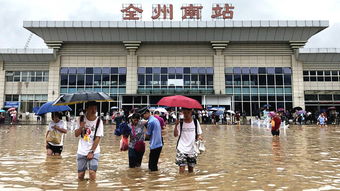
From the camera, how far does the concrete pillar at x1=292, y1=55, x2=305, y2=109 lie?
1474 inches

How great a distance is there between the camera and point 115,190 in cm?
469

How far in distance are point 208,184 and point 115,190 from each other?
1594 mm

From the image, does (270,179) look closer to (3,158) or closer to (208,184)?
(208,184)

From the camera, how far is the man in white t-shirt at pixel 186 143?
588cm

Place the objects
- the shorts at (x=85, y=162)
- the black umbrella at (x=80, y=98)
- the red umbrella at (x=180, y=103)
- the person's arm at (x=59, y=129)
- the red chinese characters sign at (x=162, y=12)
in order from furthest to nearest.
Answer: the red chinese characters sign at (x=162, y=12)
the person's arm at (x=59, y=129)
the red umbrella at (x=180, y=103)
the shorts at (x=85, y=162)
the black umbrella at (x=80, y=98)

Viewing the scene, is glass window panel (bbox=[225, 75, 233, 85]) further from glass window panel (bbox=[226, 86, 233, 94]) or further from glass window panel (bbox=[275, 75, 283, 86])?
glass window panel (bbox=[275, 75, 283, 86])

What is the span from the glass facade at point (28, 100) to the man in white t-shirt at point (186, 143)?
120ft

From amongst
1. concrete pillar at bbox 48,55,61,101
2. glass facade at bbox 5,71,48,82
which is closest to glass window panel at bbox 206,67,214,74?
concrete pillar at bbox 48,55,61,101

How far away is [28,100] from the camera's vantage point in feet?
126

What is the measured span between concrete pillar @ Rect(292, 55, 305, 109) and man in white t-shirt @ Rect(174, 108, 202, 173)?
35.1 m

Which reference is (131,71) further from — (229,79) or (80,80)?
(229,79)

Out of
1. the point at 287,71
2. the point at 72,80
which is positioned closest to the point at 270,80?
the point at 287,71

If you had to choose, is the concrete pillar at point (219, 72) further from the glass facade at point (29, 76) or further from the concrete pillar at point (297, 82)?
the glass facade at point (29, 76)

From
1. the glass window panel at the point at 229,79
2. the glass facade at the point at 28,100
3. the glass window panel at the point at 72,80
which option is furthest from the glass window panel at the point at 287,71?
the glass facade at the point at 28,100
